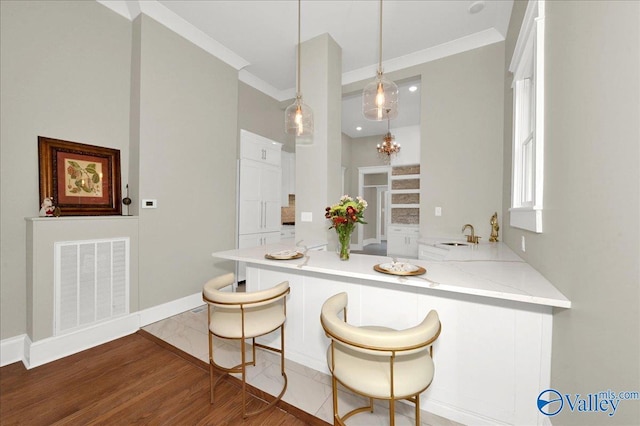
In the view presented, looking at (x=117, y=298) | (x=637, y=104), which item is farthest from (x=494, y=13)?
(x=117, y=298)

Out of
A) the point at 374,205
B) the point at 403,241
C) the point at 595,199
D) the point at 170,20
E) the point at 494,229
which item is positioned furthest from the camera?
the point at 374,205

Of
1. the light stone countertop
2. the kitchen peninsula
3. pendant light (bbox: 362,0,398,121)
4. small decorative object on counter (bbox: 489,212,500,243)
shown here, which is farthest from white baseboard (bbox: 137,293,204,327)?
small decorative object on counter (bbox: 489,212,500,243)

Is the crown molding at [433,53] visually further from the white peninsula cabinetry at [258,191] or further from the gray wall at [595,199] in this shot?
the gray wall at [595,199]

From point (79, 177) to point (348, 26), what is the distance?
11.2 feet

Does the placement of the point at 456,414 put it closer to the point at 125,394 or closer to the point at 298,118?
the point at 125,394

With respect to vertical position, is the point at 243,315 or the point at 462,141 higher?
the point at 462,141

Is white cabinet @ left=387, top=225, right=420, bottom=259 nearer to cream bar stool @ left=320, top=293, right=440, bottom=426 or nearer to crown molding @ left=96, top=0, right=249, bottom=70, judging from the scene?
crown molding @ left=96, top=0, right=249, bottom=70

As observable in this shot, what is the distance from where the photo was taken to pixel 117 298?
2.49 metres

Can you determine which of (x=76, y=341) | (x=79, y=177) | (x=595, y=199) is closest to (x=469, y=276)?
(x=595, y=199)

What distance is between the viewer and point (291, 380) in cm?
185

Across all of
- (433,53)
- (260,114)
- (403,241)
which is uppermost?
(433,53)

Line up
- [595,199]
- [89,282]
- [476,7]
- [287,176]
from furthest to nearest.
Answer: [287,176]
[476,7]
[89,282]
[595,199]

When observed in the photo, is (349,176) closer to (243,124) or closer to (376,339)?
(243,124)

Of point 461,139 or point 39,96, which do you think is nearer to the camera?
point 39,96
